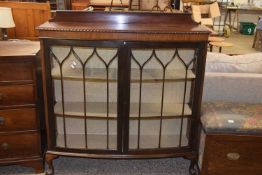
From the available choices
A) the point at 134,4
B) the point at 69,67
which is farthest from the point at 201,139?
the point at 134,4

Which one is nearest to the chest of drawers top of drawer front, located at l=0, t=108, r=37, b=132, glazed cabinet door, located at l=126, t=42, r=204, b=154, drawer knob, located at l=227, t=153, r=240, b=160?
drawer front, located at l=0, t=108, r=37, b=132

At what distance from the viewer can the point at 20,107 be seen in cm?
186

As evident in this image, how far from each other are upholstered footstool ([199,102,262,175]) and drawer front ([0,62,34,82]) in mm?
1156

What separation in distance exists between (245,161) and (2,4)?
9.48 feet

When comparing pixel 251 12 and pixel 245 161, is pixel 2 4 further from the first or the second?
pixel 251 12

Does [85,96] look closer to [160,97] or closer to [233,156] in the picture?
[160,97]

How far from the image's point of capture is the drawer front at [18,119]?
1.86 m

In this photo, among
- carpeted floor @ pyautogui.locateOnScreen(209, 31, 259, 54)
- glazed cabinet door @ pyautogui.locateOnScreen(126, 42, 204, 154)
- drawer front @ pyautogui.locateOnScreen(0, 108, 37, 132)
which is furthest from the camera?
carpeted floor @ pyautogui.locateOnScreen(209, 31, 259, 54)

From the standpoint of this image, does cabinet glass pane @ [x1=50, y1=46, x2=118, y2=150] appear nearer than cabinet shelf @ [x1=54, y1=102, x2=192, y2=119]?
Yes

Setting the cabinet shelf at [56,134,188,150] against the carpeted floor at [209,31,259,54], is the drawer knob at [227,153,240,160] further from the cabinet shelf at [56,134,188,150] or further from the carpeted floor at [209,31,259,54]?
the carpeted floor at [209,31,259,54]

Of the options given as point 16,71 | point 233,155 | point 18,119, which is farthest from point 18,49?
point 233,155

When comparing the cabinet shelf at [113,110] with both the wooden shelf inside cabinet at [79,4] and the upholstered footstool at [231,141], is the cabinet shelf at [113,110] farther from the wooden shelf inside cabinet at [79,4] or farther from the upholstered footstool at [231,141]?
the wooden shelf inside cabinet at [79,4]

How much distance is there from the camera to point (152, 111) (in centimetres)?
189

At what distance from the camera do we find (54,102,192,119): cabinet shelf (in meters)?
1.86
